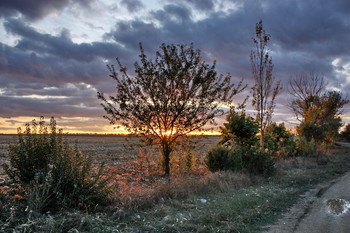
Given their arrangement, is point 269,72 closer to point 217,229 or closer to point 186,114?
point 186,114

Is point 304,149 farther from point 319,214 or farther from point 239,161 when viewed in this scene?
point 319,214

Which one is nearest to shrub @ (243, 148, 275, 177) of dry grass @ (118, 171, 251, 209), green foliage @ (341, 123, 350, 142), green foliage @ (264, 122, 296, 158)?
dry grass @ (118, 171, 251, 209)

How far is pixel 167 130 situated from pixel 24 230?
815 cm

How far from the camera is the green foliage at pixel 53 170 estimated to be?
24.7 feet

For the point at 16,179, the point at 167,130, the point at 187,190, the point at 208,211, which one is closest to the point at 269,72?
the point at 167,130

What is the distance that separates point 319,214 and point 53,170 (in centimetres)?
763

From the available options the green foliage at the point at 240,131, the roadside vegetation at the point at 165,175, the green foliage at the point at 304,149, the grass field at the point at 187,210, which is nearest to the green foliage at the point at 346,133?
the green foliage at the point at 304,149

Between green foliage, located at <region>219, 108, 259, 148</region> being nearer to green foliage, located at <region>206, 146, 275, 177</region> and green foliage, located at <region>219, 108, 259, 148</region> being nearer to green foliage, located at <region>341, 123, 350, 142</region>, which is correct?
green foliage, located at <region>206, 146, 275, 177</region>

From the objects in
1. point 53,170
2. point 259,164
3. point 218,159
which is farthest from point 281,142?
point 53,170

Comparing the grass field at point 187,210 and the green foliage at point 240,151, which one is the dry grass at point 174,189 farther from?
the green foliage at point 240,151

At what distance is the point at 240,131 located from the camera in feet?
55.7

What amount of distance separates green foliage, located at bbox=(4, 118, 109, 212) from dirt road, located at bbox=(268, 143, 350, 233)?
15.9 ft

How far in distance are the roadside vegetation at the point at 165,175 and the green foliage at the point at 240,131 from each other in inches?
2.3

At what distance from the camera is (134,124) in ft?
42.4
